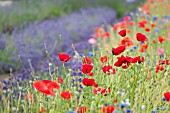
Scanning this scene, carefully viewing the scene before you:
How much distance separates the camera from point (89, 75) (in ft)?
9.90

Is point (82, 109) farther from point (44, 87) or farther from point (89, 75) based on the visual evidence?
point (89, 75)

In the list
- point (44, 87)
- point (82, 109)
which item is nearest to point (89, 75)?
point (82, 109)

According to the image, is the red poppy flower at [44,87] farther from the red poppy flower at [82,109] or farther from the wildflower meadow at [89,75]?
the red poppy flower at [82,109]

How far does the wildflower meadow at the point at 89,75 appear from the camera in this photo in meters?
2.83

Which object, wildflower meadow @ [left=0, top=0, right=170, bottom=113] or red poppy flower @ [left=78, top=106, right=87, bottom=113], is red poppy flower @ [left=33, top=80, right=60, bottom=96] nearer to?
wildflower meadow @ [left=0, top=0, right=170, bottom=113]

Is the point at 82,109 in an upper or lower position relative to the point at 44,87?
lower

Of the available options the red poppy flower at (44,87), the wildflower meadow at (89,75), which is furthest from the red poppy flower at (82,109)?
the red poppy flower at (44,87)

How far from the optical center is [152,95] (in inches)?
129

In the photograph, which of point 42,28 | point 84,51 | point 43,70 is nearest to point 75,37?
point 42,28

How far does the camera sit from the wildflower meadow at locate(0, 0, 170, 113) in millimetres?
2832

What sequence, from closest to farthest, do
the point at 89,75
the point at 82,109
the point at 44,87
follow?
the point at 44,87
the point at 82,109
the point at 89,75

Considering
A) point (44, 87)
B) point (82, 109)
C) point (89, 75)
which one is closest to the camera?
point (44, 87)

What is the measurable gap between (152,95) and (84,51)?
8.56 ft

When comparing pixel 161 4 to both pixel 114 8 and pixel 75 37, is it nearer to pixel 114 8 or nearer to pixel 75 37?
pixel 75 37
